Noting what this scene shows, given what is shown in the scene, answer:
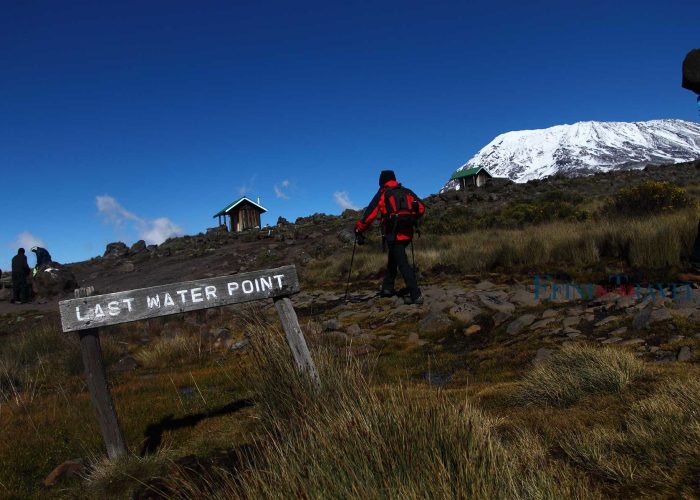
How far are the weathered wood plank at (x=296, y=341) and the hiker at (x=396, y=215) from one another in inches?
165

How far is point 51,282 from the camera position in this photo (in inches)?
801

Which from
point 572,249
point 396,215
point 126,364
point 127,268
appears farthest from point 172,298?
point 127,268

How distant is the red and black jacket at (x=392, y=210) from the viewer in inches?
329

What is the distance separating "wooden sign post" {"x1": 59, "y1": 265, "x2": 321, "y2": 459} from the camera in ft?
11.8

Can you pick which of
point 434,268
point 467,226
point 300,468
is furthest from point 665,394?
point 467,226

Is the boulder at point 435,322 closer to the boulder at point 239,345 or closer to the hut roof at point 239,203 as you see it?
the boulder at point 239,345

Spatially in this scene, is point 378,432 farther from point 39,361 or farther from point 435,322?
point 39,361

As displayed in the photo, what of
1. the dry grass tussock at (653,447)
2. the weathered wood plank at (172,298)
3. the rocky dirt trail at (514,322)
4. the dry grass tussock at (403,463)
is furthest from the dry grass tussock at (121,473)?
the dry grass tussock at (653,447)

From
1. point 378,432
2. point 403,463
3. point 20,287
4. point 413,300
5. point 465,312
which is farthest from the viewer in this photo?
point 20,287

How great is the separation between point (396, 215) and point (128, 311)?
211 inches

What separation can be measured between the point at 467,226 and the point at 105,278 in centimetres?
1749

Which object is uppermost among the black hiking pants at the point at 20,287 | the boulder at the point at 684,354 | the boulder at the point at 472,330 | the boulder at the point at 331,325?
the black hiking pants at the point at 20,287

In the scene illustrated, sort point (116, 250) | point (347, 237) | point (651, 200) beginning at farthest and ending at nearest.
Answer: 1. point (116, 250)
2. point (347, 237)
3. point (651, 200)

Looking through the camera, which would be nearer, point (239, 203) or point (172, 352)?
point (172, 352)
